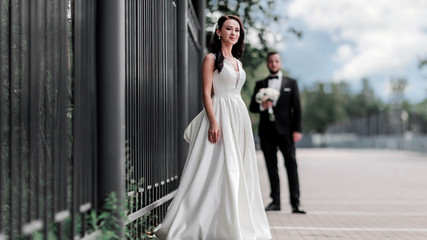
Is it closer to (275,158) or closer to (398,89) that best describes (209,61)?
(275,158)

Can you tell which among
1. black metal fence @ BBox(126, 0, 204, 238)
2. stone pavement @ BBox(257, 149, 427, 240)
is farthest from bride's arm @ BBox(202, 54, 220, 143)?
stone pavement @ BBox(257, 149, 427, 240)

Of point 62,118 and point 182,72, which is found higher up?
point 182,72

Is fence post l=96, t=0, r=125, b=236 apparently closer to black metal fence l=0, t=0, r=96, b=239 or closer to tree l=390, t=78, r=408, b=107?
black metal fence l=0, t=0, r=96, b=239

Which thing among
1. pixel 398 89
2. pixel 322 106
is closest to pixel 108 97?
pixel 322 106

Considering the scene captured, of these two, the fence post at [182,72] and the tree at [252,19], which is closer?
the fence post at [182,72]

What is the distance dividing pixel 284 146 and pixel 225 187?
11.5ft

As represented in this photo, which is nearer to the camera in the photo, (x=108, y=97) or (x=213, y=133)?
(x=108, y=97)

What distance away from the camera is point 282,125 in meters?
7.95

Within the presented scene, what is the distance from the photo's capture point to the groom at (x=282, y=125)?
7.96 metres

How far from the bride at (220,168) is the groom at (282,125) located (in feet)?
9.93

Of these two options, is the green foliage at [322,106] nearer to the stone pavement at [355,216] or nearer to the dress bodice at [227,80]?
the stone pavement at [355,216]

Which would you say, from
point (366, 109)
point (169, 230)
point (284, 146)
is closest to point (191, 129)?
point (169, 230)

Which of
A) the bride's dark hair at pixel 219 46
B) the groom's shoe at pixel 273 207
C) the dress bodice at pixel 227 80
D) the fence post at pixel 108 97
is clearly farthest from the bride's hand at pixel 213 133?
the groom's shoe at pixel 273 207

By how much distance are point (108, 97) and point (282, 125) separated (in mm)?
4615
